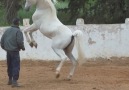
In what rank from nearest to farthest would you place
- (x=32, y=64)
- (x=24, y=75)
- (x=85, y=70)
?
(x=24, y=75), (x=85, y=70), (x=32, y=64)

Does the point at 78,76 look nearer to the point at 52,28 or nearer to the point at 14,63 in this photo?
the point at 52,28

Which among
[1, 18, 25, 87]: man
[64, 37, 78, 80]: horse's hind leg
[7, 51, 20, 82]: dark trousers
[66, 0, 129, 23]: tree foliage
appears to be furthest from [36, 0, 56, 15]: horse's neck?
[66, 0, 129, 23]: tree foliage

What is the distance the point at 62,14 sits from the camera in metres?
26.4

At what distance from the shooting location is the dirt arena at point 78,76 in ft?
36.1

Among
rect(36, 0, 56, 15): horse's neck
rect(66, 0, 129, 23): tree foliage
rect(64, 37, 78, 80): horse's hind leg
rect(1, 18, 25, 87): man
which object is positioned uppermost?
rect(36, 0, 56, 15): horse's neck

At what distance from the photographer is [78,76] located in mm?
13391

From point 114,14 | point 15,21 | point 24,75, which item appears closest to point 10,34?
point 15,21

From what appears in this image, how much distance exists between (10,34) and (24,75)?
2.85 m

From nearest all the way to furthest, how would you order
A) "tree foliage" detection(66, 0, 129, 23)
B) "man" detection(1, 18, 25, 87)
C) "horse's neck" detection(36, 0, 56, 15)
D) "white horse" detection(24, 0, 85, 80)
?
"man" detection(1, 18, 25, 87) < "white horse" detection(24, 0, 85, 80) < "horse's neck" detection(36, 0, 56, 15) < "tree foliage" detection(66, 0, 129, 23)

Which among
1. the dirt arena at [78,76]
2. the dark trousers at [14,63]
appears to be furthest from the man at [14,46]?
the dirt arena at [78,76]

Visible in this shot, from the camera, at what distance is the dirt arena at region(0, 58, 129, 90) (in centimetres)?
1101

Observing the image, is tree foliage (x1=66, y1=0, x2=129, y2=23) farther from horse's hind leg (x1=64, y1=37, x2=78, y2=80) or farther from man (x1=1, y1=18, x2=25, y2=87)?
man (x1=1, y1=18, x2=25, y2=87)

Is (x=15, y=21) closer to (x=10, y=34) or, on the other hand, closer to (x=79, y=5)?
(x=10, y=34)

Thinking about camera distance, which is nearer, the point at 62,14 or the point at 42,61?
the point at 42,61
